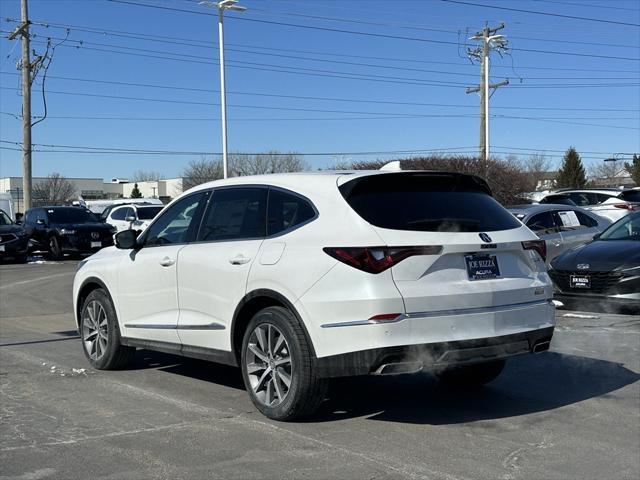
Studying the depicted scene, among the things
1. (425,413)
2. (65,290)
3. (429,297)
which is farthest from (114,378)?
(65,290)

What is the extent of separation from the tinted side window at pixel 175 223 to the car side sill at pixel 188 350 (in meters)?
0.91

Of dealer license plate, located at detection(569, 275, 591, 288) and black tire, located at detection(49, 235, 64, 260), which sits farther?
black tire, located at detection(49, 235, 64, 260)

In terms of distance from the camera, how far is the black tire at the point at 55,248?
23239mm

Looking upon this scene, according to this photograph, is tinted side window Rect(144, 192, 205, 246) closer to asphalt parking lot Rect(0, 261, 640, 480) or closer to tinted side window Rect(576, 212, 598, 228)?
asphalt parking lot Rect(0, 261, 640, 480)

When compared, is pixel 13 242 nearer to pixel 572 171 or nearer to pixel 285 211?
pixel 285 211

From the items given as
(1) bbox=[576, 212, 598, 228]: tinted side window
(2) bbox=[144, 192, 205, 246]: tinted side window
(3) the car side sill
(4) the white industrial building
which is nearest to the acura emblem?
(3) the car side sill

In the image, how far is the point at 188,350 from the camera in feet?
20.7

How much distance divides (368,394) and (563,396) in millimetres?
1643

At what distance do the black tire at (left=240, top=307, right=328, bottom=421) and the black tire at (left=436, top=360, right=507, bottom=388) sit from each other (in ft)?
5.56

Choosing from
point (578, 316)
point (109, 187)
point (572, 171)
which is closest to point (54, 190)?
point (109, 187)

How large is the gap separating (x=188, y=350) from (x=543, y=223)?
908cm

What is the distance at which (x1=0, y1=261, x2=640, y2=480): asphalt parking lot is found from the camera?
459cm

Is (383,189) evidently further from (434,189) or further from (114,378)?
(114,378)

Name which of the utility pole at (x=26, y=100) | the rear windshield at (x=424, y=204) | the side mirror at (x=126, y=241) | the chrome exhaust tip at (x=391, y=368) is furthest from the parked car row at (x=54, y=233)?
the chrome exhaust tip at (x=391, y=368)
